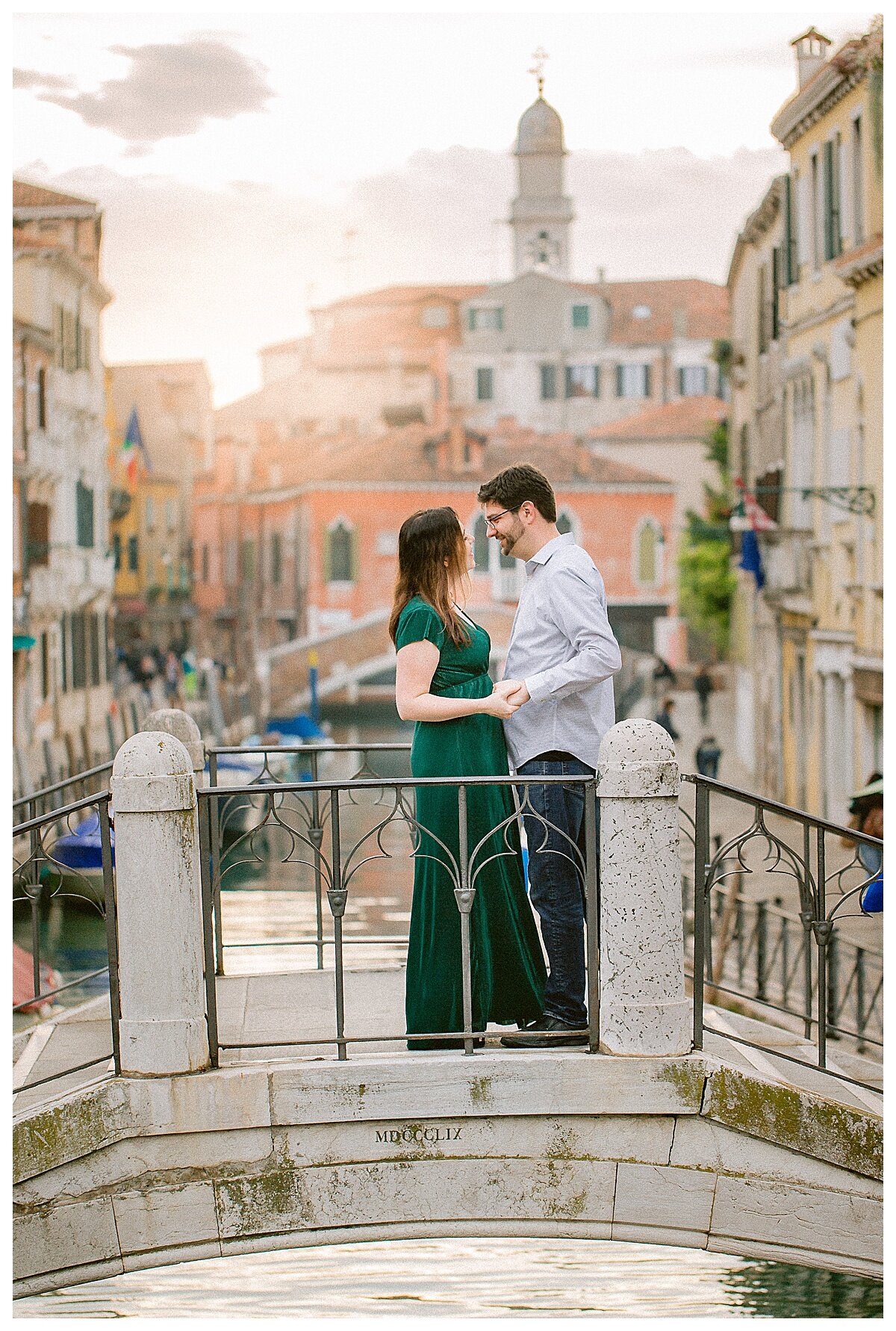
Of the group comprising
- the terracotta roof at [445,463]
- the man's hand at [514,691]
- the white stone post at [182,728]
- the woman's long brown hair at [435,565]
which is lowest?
the white stone post at [182,728]

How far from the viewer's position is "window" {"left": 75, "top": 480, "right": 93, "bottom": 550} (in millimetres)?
24719

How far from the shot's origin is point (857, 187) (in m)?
14.7

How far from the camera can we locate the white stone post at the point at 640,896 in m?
3.79

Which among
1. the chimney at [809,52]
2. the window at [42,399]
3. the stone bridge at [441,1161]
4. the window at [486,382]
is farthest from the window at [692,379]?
the stone bridge at [441,1161]

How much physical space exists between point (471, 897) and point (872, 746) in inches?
439

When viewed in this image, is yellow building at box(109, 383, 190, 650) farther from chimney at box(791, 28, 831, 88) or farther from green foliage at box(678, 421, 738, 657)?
chimney at box(791, 28, 831, 88)

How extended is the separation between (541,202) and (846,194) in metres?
37.0

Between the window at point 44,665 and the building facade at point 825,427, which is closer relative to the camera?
the building facade at point 825,427

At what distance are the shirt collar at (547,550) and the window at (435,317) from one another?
4230cm

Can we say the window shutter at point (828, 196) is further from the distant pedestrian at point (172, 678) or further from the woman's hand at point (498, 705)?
the distant pedestrian at point (172, 678)

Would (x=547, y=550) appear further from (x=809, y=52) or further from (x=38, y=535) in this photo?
(x=38, y=535)

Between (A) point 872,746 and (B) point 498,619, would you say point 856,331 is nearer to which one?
(A) point 872,746

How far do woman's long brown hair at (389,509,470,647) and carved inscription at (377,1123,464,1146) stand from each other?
1179 mm

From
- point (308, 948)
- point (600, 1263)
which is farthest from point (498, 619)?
point (600, 1263)
